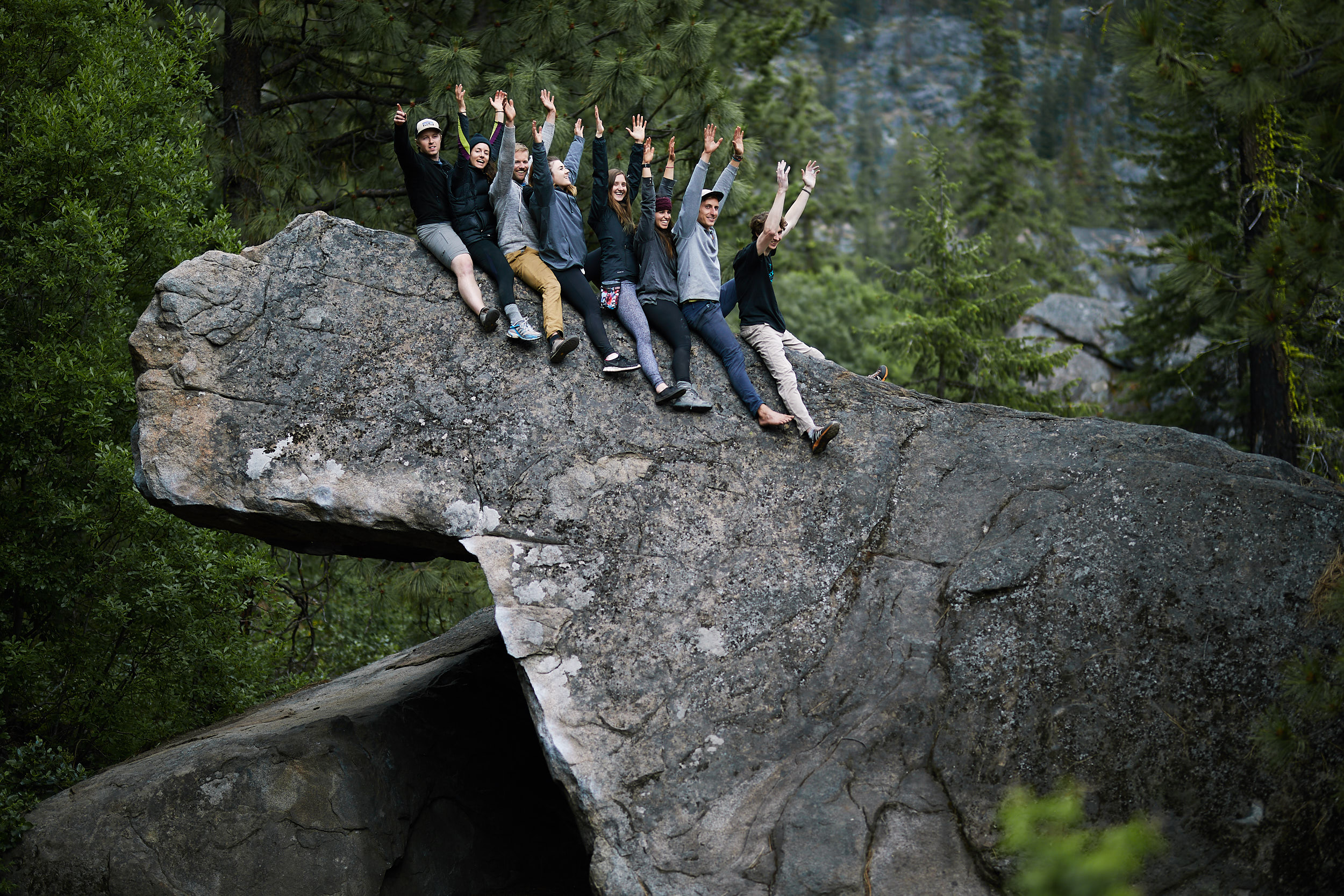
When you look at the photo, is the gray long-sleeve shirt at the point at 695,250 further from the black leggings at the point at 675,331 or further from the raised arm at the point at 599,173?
the raised arm at the point at 599,173

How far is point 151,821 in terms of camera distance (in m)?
7.27

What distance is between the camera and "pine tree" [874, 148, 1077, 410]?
15.2m

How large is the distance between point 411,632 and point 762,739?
362 inches

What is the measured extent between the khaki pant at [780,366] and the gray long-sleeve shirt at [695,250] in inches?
16.5

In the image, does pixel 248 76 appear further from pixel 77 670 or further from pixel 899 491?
pixel 899 491

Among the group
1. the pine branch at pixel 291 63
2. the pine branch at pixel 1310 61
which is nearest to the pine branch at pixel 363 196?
the pine branch at pixel 291 63

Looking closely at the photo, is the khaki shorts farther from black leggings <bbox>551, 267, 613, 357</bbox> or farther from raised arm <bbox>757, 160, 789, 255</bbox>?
raised arm <bbox>757, 160, 789, 255</bbox>

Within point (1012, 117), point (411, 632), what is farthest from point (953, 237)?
point (1012, 117)

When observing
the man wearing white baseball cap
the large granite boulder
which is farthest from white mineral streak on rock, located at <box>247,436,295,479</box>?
the man wearing white baseball cap

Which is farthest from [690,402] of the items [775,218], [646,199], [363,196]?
[363,196]

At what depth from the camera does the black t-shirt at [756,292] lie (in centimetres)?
771

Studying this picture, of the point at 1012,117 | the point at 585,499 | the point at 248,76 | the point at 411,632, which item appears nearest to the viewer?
Answer: the point at 585,499

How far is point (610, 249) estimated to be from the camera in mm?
7609

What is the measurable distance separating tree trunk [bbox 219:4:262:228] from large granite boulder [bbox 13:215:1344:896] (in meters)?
4.82
